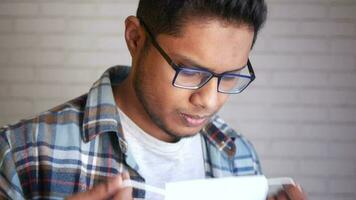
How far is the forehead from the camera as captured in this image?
2.79 ft

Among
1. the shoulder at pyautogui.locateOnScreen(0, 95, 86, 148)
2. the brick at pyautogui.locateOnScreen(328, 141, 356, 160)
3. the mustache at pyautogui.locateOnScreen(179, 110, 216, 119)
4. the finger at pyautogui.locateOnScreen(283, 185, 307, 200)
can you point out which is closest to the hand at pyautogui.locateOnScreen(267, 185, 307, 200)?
the finger at pyautogui.locateOnScreen(283, 185, 307, 200)

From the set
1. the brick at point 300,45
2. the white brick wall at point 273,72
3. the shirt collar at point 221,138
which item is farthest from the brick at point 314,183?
the shirt collar at point 221,138

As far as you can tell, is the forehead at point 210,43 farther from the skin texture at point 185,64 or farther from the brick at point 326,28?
the brick at point 326,28

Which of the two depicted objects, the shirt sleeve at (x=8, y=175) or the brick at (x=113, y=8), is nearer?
the shirt sleeve at (x=8, y=175)

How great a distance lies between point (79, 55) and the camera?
1686mm

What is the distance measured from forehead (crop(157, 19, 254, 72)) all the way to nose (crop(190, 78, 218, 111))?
1.4 inches

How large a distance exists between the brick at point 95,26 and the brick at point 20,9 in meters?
0.14

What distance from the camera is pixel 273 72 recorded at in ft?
5.65

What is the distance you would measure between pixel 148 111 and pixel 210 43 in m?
0.21

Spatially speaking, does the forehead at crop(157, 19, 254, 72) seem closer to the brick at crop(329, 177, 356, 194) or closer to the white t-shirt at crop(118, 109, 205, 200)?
the white t-shirt at crop(118, 109, 205, 200)

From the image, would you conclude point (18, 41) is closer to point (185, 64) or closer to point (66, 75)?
point (66, 75)

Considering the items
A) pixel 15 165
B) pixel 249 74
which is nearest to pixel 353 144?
pixel 249 74

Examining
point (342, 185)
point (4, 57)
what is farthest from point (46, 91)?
point (342, 185)

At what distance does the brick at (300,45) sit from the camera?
67.4 inches
